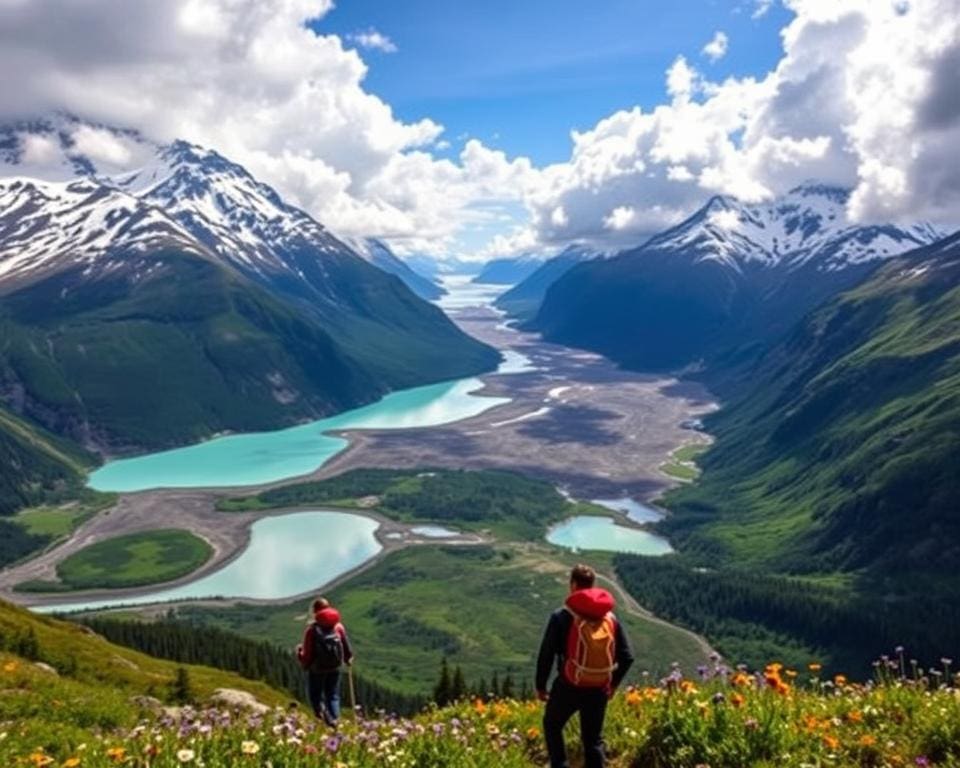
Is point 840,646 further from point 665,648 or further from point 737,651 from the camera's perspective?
point 665,648

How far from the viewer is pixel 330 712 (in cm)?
2008

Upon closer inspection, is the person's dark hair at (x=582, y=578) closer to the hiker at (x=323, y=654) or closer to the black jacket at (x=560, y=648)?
the black jacket at (x=560, y=648)

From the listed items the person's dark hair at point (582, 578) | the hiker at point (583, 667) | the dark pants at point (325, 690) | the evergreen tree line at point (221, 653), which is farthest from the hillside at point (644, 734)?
the evergreen tree line at point (221, 653)

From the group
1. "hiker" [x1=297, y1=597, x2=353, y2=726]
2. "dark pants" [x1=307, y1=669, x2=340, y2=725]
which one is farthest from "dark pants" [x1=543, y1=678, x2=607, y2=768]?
"dark pants" [x1=307, y1=669, x2=340, y2=725]

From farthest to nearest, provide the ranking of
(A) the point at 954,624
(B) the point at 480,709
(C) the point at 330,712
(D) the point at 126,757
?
(A) the point at 954,624, (C) the point at 330,712, (B) the point at 480,709, (D) the point at 126,757

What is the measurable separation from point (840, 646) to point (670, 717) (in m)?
196

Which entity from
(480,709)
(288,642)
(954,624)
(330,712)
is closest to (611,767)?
(480,709)

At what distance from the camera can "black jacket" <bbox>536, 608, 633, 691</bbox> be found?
1241cm

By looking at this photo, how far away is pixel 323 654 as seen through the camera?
2011 centimetres

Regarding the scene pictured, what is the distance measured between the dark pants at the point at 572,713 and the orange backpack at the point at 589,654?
0.44ft

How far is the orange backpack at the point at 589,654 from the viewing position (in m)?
12.0

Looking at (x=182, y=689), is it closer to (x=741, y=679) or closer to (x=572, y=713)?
(x=572, y=713)

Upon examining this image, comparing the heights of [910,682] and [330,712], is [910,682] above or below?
above

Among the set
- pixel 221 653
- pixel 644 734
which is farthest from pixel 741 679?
pixel 221 653
